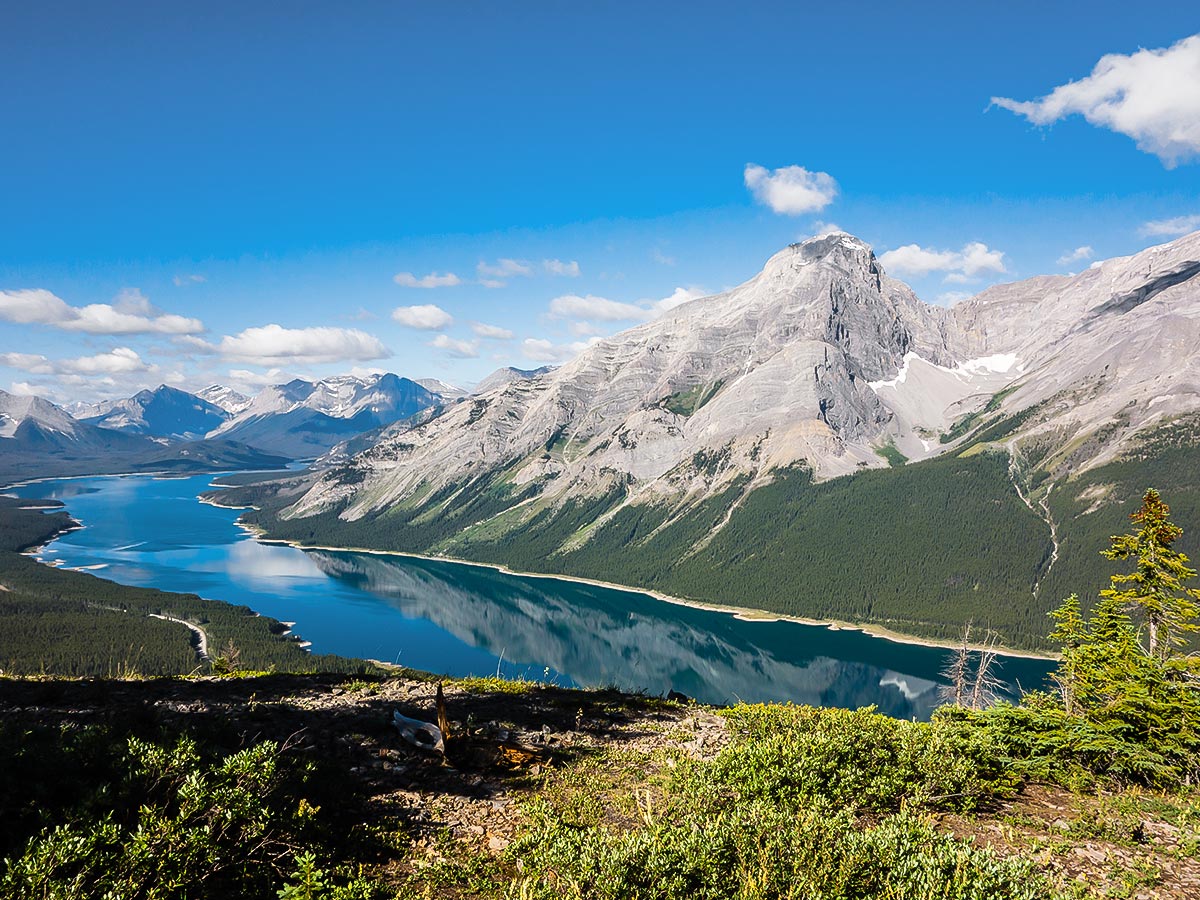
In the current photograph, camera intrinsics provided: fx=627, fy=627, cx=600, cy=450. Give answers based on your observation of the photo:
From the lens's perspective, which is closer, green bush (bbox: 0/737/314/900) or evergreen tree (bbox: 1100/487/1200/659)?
green bush (bbox: 0/737/314/900)

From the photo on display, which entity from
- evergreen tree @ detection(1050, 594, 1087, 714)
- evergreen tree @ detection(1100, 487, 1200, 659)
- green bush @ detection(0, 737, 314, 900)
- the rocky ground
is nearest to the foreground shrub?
the rocky ground

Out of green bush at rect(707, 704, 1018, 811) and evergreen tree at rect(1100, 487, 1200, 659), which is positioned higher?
evergreen tree at rect(1100, 487, 1200, 659)

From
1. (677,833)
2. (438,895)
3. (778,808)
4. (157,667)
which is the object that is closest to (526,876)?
(438,895)

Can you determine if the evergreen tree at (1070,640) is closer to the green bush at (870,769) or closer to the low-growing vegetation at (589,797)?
the low-growing vegetation at (589,797)

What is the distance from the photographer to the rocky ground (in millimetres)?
11922

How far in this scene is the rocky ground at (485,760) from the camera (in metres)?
11.9

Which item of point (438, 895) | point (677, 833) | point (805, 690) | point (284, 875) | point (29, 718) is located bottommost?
point (805, 690)

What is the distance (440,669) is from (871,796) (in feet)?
571

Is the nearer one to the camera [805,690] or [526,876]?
[526,876]

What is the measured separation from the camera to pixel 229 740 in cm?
1427

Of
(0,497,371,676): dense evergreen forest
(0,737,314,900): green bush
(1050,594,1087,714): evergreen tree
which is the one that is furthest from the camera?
(0,497,371,676): dense evergreen forest

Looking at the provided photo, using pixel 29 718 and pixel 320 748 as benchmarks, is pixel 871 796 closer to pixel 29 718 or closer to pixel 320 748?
pixel 320 748

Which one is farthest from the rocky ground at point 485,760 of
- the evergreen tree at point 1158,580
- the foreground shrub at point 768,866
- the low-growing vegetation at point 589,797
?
the evergreen tree at point 1158,580

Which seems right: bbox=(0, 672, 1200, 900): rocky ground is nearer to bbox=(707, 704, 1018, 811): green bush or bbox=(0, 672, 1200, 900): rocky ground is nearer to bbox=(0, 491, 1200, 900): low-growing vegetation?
bbox=(0, 491, 1200, 900): low-growing vegetation
